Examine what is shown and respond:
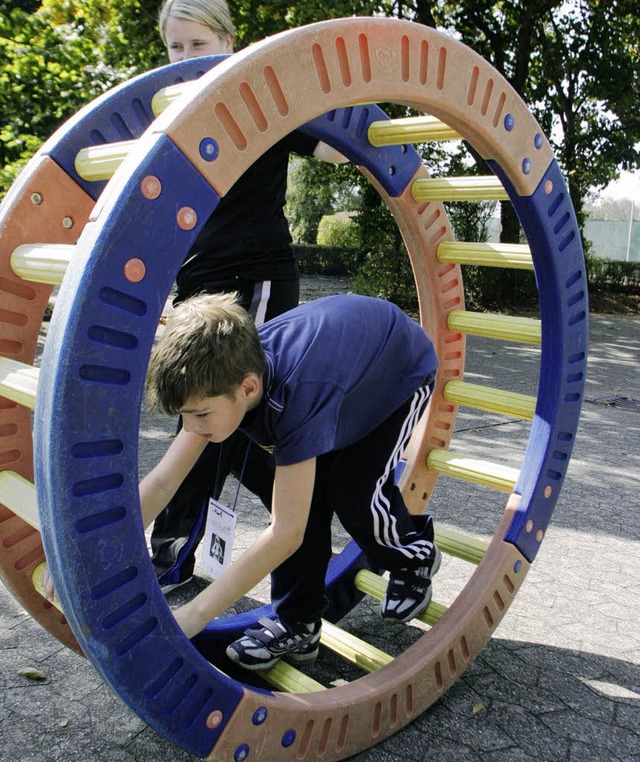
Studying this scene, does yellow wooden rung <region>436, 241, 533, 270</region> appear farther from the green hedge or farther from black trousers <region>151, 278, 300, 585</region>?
the green hedge

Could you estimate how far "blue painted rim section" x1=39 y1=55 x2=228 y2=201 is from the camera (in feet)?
6.56

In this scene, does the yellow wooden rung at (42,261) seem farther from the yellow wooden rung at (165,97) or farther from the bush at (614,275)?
the bush at (614,275)

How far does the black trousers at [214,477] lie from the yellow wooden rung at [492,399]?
697 millimetres

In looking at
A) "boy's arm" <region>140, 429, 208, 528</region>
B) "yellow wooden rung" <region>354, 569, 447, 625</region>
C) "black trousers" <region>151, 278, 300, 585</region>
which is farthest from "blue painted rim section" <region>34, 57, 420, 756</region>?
"yellow wooden rung" <region>354, 569, 447, 625</region>

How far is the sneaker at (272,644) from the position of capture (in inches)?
87.7

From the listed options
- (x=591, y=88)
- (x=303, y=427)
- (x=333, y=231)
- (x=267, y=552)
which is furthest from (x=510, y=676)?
(x=333, y=231)

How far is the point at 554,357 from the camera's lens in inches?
96.0

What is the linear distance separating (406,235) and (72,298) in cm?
176

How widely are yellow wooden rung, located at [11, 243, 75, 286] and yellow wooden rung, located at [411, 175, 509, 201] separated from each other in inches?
56.1

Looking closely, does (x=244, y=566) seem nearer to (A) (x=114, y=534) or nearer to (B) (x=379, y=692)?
(A) (x=114, y=534)

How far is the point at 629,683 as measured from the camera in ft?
7.91

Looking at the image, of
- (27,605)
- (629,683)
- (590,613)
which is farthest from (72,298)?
(590,613)

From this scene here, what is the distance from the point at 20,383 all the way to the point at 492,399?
158 cm

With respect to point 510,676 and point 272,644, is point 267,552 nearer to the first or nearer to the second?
point 272,644
